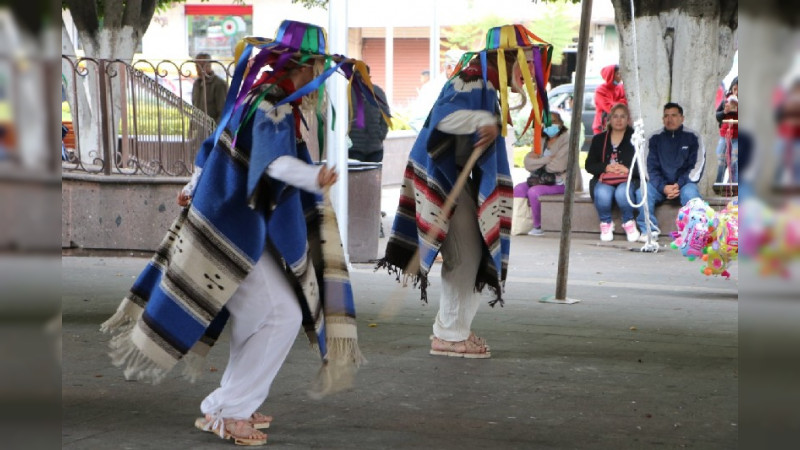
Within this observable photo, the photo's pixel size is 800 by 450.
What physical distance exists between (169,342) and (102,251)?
7.19 meters

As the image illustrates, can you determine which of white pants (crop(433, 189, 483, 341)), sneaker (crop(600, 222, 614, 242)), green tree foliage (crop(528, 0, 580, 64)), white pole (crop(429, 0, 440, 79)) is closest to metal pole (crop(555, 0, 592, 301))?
white pants (crop(433, 189, 483, 341))

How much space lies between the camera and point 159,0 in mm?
21391

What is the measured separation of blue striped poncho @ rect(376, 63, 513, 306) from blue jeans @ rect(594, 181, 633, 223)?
6995 millimetres

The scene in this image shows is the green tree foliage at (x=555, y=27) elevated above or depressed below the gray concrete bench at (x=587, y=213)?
above

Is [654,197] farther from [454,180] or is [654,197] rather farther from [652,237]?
[454,180]

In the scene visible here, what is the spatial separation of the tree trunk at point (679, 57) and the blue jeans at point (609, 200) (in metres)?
1.14

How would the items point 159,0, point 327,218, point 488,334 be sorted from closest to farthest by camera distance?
1. point 327,218
2. point 488,334
3. point 159,0

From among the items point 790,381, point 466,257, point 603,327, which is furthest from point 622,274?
point 790,381

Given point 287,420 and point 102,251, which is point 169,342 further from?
point 102,251

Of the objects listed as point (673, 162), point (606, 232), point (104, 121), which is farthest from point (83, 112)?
point (673, 162)

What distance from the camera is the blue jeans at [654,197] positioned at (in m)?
13.5

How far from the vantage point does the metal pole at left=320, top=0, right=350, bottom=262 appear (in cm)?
1030

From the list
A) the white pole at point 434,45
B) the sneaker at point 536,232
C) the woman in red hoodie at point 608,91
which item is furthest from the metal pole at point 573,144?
the white pole at point 434,45

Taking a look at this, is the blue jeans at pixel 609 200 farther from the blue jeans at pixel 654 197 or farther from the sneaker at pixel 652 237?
the sneaker at pixel 652 237
